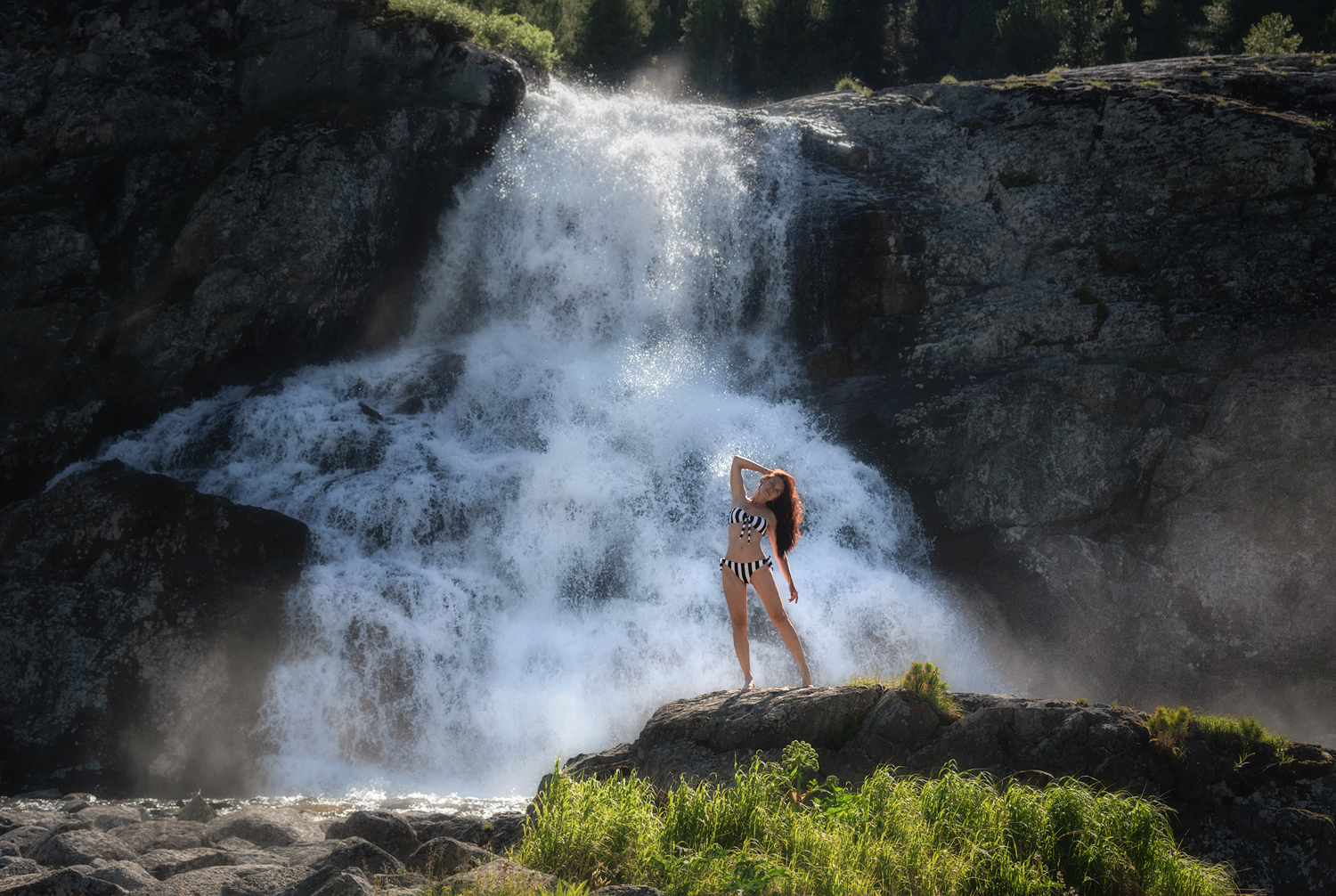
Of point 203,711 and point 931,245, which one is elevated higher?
point 931,245

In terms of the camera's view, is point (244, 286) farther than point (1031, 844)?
Yes

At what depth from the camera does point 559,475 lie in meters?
14.7

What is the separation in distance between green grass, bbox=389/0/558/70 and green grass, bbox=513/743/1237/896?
1825cm

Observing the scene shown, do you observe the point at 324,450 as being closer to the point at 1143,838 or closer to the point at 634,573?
the point at 634,573

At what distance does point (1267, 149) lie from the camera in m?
16.5

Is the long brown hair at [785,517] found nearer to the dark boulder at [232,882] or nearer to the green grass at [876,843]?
the green grass at [876,843]

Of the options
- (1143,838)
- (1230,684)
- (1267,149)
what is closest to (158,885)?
(1143,838)

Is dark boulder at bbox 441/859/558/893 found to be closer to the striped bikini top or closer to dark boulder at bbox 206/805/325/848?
dark boulder at bbox 206/805/325/848

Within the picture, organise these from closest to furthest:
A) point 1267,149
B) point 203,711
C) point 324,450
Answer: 1. point 203,711
2. point 324,450
3. point 1267,149

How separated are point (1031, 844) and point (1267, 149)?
1658 cm

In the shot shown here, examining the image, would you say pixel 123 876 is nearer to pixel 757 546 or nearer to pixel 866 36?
pixel 757 546

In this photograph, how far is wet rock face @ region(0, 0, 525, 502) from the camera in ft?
51.4

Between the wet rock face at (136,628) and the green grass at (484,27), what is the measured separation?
11.9 meters

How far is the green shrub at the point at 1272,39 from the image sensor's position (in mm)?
23453
